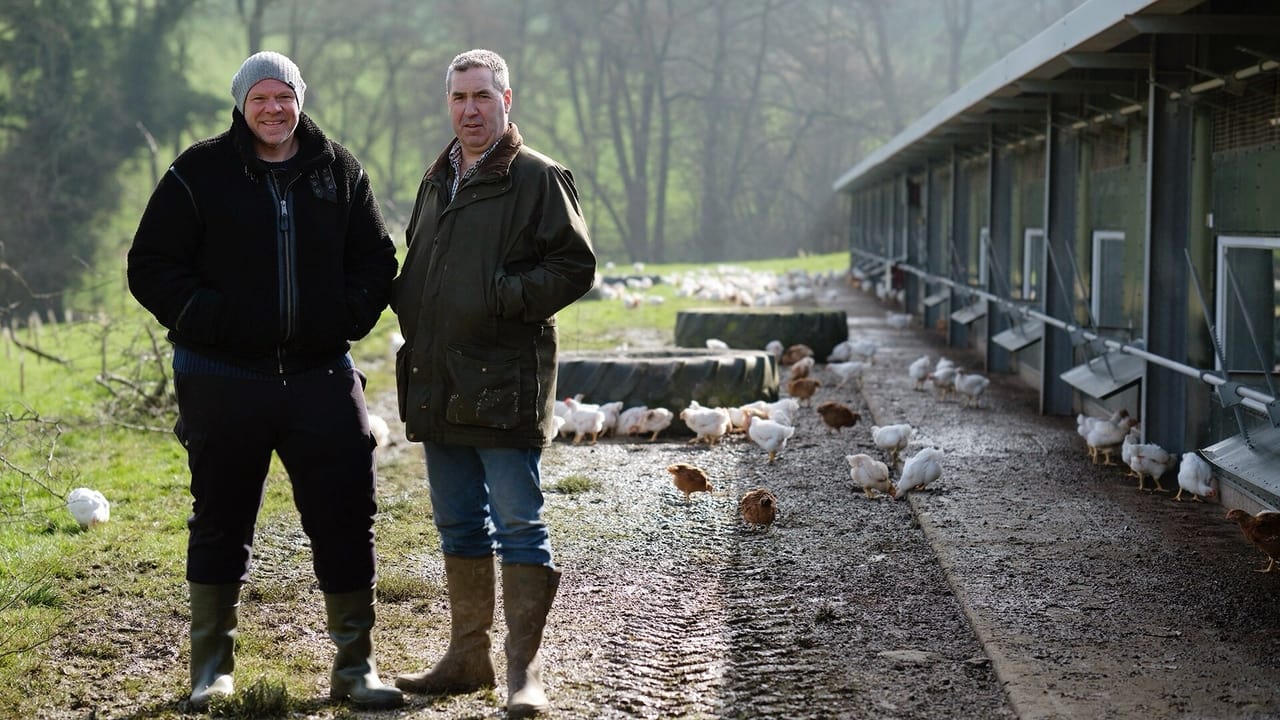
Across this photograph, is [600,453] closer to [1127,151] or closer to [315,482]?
[1127,151]

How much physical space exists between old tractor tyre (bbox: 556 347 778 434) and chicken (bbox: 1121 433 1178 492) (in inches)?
139

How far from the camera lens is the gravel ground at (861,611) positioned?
4.22 meters

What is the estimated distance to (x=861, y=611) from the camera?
17.5ft

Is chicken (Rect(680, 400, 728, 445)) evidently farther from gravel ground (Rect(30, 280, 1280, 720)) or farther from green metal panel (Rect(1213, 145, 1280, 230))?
green metal panel (Rect(1213, 145, 1280, 230))

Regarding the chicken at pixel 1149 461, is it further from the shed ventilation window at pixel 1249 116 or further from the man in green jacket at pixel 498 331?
the man in green jacket at pixel 498 331

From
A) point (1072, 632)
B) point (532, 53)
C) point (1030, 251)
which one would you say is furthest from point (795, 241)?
point (1072, 632)

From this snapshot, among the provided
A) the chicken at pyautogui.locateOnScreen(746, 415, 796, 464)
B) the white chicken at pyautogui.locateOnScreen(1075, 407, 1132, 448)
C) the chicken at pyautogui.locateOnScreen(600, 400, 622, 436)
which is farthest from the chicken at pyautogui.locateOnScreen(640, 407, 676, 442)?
the white chicken at pyautogui.locateOnScreen(1075, 407, 1132, 448)

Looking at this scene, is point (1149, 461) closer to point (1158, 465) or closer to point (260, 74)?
point (1158, 465)

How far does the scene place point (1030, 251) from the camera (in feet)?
46.1

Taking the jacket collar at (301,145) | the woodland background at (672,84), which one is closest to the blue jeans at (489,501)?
the jacket collar at (301,145)

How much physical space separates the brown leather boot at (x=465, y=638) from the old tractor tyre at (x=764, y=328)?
10.7 m

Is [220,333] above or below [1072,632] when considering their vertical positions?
above

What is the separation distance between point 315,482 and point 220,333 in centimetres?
50

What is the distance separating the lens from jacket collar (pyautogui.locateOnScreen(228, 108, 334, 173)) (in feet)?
13.4
